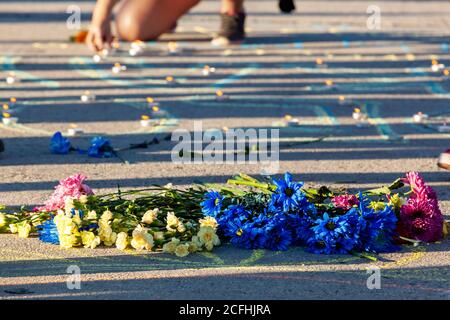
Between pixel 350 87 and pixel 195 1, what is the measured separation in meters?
2.15

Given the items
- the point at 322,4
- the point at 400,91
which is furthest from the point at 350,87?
the point at 322,4

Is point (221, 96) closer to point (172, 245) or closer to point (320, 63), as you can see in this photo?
point (320, 63)

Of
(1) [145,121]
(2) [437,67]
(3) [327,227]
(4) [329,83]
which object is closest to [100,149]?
(1) [145,121]

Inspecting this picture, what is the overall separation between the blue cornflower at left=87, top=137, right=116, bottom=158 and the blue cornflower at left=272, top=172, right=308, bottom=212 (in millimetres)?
1933

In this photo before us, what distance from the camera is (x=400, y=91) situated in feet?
28.8

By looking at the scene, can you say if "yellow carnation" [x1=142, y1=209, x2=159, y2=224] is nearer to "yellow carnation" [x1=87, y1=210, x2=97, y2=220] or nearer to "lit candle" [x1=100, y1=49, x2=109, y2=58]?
"yellow carnation" [x1=87, y1=210, x2=97, y2=220]

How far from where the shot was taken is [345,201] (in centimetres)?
488

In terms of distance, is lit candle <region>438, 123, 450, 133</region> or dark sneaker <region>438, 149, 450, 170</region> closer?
dark sneaker <region>438, 149, 450, 170</region>

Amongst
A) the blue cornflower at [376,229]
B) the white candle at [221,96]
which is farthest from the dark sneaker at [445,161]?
the white candle at [221,96]

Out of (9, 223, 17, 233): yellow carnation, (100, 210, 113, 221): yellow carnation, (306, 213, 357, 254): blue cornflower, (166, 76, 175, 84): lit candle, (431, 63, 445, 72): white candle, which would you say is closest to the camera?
(306, 213, 357, 254): blue cornflower

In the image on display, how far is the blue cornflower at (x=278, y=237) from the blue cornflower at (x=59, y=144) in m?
2.15

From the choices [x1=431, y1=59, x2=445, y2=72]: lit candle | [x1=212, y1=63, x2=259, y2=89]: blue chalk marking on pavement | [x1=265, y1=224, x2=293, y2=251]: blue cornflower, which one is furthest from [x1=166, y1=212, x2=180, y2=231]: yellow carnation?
[x1=431, y1=59, x2=445, y2=72]: lit candle

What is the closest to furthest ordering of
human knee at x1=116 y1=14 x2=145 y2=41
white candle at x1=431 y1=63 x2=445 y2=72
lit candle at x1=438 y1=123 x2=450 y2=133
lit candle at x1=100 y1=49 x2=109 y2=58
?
lit candle at x1=438 y1=123 x2=450 y2=133
white candle at x1=431 y1=63 x2=445 y2=72
lit candle at x1=100 y1=49 x2=109 y2=58
human knee at x1=116 y1=14 x2=145 y2=41

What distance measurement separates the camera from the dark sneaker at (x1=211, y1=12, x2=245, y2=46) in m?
10.9
